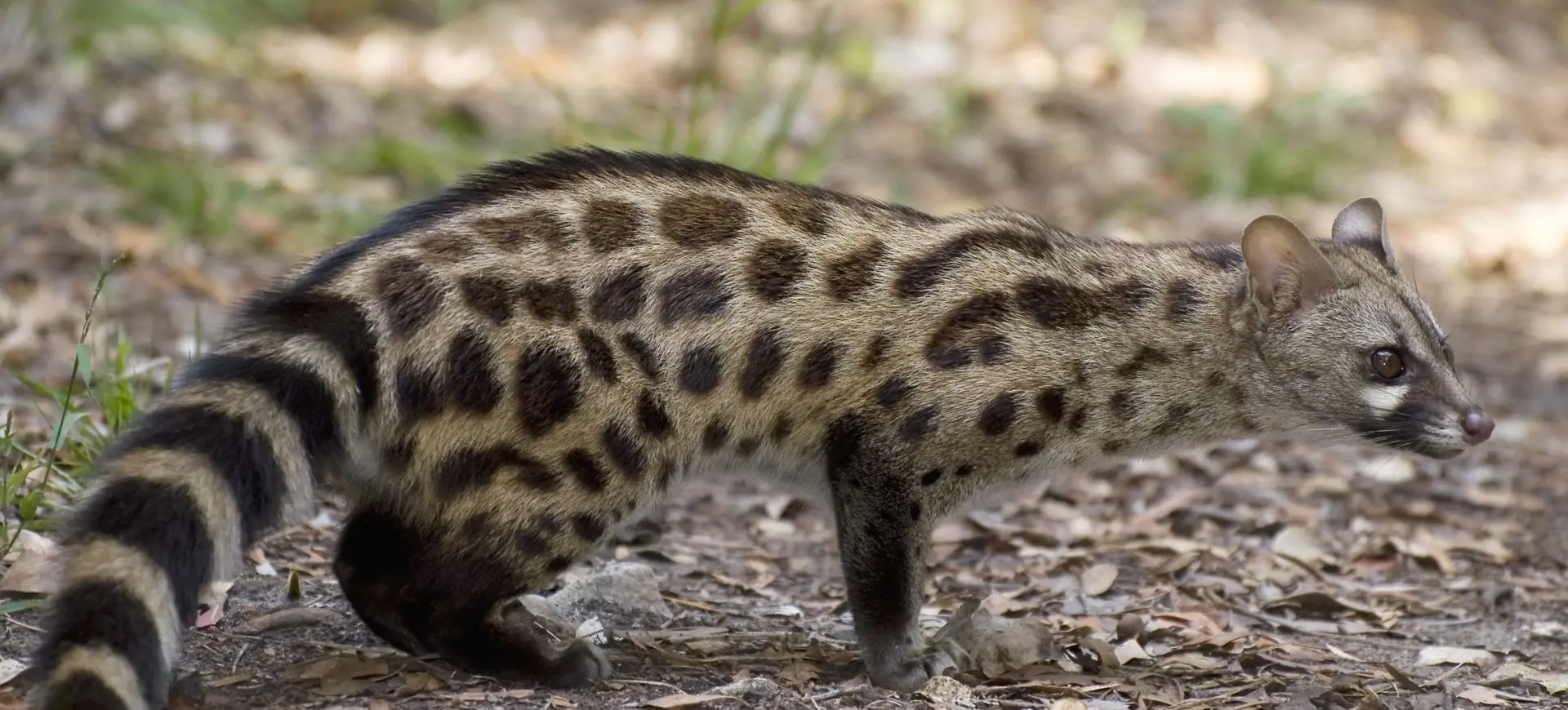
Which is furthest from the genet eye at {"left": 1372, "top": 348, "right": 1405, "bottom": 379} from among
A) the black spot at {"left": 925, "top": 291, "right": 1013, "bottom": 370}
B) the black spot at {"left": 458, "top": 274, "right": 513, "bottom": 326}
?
the black spot at {"left": 458, "top": 274, "right": 513, "bottom": 326}

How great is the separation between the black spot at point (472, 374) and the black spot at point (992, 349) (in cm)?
151

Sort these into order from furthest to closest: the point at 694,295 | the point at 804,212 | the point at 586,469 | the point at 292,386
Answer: the point at 804,212 < the point at 694,295 < the point at 586,469 < the point at 292,386

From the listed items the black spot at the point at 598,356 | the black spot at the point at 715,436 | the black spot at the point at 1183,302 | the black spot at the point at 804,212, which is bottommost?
the black spot at the point at 715,436

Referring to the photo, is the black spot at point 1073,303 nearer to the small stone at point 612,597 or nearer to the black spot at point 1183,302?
the black spot at point 1183,302

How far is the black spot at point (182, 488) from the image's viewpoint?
4.29 metres

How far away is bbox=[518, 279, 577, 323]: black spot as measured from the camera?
510 centimetres

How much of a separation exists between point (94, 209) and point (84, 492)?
5670 millimetres

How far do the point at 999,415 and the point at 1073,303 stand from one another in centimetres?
51

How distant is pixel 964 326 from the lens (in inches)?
222

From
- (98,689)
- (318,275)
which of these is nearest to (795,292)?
(318,275)

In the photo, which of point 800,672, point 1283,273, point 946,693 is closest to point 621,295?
point 800,672

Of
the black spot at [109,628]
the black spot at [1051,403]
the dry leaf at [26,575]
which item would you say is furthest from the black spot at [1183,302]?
the dry leaf at [26,575]

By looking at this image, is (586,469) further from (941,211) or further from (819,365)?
(941,211)

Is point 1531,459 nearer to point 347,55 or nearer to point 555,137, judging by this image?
point 555,137
